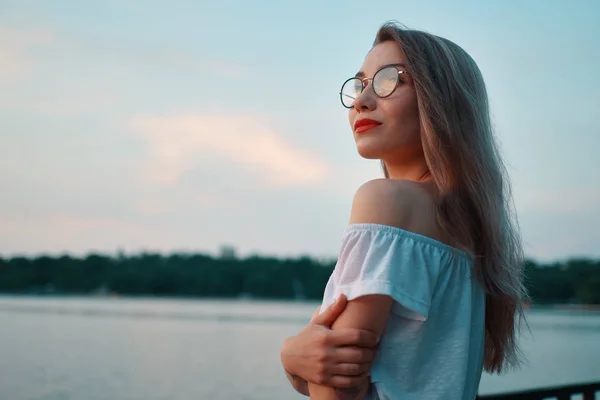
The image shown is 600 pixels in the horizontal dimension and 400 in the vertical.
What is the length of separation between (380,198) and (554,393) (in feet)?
9.00

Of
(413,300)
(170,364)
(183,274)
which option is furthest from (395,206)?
(183,274)

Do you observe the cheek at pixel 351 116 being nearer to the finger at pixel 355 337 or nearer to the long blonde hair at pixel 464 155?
the long blonde hair at pixel 464 155

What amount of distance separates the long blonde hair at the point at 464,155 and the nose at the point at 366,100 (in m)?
0.09

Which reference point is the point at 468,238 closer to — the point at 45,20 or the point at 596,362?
the point at 596,362

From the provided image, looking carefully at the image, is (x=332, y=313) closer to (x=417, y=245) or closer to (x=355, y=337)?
(x=355, y=337)

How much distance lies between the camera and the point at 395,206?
1.05 metres

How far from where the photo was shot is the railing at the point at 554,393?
10.2 ft

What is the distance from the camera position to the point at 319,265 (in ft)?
185

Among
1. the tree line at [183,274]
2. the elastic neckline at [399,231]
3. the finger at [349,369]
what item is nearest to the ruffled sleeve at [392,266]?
the elastic neckline at [399,231]

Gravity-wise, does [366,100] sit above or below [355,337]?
above

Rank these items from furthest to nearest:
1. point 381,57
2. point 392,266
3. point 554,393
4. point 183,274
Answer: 1. point 183,274
2. point 554,393
3. point 381,57
4. point 392,266

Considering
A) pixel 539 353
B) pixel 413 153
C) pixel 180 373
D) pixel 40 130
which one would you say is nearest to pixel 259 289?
pixel 40 130

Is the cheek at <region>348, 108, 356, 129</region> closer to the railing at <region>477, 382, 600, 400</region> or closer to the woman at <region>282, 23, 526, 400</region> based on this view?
the woman at <region>282, 23, 526, 400</region>

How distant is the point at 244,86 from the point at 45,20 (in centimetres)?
1914
